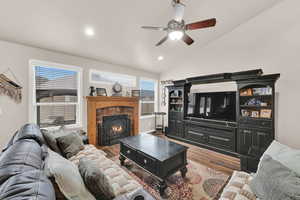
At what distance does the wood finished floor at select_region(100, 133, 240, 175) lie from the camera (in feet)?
8.96

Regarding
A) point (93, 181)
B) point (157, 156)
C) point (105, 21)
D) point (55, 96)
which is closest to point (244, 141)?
point (157, 156)

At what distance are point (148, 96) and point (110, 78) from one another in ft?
6.08

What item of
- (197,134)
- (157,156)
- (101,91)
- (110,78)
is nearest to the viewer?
(157,156)

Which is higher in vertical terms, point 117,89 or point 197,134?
point 117,89

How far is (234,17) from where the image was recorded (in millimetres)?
3055

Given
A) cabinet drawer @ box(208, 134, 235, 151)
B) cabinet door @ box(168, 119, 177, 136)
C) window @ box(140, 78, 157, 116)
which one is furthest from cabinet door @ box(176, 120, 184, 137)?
window @ box(140, 78, 157, 116)

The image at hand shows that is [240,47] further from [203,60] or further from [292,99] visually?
[292,99]

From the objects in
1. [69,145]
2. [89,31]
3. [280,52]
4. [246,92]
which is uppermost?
[89,31]

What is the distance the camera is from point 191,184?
213 cm

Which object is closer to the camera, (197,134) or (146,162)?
(146,162)

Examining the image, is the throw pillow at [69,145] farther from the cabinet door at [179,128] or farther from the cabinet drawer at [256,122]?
the cabinet drawer at [256,122]

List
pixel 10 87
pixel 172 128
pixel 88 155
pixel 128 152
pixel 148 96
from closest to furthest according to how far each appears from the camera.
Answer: pixel 88 155
pixel 128 152
pixel 10 87
pixel 172 128
pixel 148 96

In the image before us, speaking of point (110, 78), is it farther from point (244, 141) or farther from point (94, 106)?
point (244, 141)

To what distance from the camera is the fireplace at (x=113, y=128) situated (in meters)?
3.77
